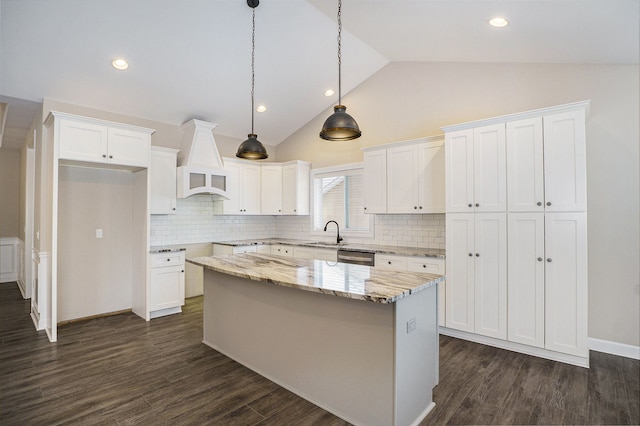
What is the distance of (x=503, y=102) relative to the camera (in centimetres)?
391

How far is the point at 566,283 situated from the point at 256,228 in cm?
501

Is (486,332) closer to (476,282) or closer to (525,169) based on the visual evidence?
(476,282)

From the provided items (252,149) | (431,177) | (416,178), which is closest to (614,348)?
(431,177)

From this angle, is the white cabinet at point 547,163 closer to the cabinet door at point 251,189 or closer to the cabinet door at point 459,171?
the cabinet door at point 459,171

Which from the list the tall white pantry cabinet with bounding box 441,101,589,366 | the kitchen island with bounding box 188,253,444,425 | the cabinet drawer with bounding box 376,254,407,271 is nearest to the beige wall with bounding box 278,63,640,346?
the tall white pantry cabinet with bounding box 441,101,589,366

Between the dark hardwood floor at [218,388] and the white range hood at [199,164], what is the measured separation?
88.9 inches

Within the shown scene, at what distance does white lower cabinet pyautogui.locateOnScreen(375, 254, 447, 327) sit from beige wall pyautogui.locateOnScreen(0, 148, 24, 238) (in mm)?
7417

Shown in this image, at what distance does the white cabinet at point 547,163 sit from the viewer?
2.98 m

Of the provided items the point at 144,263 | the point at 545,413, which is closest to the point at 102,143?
the point at 144,263

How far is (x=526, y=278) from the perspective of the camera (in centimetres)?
324

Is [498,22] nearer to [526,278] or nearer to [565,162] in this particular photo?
[565,162]

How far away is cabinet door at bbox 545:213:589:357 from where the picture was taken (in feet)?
9.71

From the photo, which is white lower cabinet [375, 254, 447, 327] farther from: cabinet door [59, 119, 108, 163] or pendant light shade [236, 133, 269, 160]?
cabinet door [59, 119, 108, 163]

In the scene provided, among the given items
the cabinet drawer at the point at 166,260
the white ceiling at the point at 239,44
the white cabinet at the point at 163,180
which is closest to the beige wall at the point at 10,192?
the white ceiling at the point at 239,44
